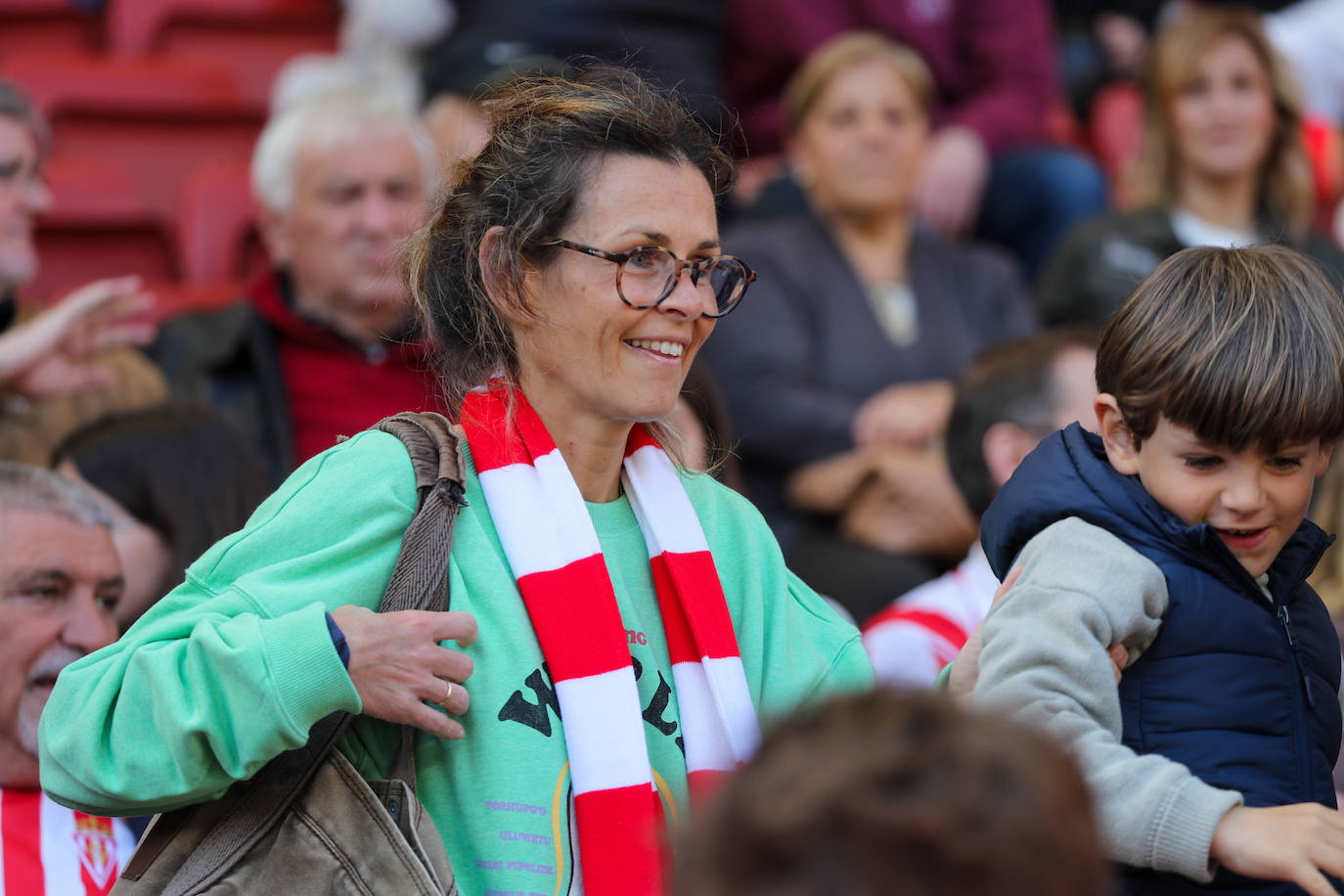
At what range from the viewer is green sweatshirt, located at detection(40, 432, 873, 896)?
1610 mm

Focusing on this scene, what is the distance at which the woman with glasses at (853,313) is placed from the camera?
3.88 meters

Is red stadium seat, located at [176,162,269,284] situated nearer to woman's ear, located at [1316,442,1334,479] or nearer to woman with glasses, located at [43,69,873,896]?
woman with glasses, located at [43,69,873,896]

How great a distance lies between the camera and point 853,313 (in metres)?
4.18

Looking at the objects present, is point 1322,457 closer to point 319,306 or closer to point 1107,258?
point 1107,258

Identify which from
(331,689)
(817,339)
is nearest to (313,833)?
(331,689)

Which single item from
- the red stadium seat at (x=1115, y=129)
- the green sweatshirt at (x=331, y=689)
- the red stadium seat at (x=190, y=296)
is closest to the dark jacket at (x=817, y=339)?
the red stadium seat at (x=190, y=296)

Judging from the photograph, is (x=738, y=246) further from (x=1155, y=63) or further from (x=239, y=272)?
(x=239, y=272)

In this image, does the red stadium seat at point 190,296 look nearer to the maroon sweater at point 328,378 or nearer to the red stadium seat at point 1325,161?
the maroon sweater at point 328,378

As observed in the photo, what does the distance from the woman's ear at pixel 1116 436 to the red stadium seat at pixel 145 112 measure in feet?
12.4

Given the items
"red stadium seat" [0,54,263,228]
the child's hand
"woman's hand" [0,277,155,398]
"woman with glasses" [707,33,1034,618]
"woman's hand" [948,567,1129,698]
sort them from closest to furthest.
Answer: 1. the child's hand
2. "woman's hand" [948,567,1129,698]
3. "woman's hand" [0,277,155,398]
4. "woman with glasses" [707,33,1034,618]
5. "red stadium seat" [0,54,263,228]

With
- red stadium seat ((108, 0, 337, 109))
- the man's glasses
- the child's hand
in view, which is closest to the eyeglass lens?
the man's glasses

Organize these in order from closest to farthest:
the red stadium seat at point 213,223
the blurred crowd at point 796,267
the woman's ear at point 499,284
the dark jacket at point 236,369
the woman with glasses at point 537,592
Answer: the woman with glasses at point 537,592, the woman's ear at point 499,284, the blurred crowd at point 796,267, the dark jacket at point 236,369, the red stadium seat at point 213,223

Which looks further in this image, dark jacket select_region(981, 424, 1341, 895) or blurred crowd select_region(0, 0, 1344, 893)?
blurred crowd select_region(0, 0, 1344, 893)

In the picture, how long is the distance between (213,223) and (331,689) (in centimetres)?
354
